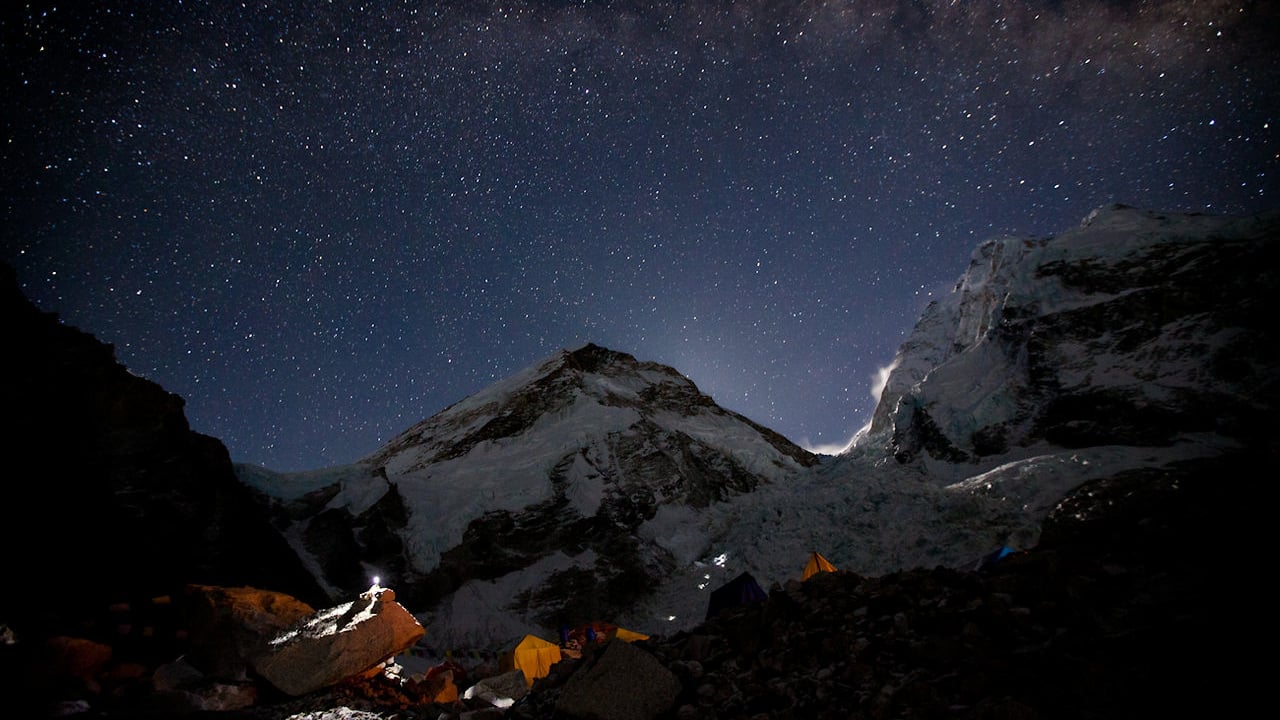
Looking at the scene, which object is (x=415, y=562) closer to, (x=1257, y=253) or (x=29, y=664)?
(x=29, y=664)

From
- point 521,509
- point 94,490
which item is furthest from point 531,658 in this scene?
point 521,509

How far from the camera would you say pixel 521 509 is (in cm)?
3609

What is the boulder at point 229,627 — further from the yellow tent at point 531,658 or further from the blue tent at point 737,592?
the blue tent at point 737,592

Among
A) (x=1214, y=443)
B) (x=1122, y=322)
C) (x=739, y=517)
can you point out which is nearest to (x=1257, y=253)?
(x=1122, y=322)

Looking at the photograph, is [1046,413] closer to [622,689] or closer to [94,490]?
[622,689]

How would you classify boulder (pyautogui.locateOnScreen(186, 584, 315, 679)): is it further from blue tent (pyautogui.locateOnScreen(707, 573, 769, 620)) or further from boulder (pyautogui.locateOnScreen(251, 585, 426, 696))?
blue tent (pyautogui.locateOnScreen(707, 573, 769, 620))

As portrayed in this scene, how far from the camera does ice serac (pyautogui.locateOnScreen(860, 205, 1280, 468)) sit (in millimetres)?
27562

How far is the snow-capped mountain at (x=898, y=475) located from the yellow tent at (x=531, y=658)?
1210 centimetres

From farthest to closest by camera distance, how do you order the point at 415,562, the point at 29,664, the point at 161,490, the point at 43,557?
the point at 415,562
the point at 161,490
the point at 43,557
the point at 29,664

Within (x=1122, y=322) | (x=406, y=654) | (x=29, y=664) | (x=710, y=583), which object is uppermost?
(x=1122, y=322)

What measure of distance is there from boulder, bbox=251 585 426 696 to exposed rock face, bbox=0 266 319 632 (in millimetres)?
4711

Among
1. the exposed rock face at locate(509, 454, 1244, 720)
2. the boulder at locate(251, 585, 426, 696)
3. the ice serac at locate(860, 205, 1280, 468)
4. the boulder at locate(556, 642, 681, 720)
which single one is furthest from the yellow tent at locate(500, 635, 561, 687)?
the ice serac at locate(860, 205, 1280, 468)

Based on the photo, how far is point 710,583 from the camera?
31.4 metres

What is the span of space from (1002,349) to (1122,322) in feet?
23.2
